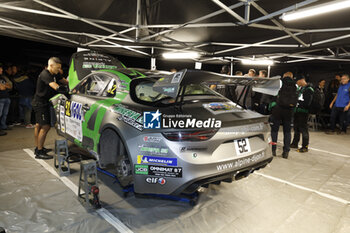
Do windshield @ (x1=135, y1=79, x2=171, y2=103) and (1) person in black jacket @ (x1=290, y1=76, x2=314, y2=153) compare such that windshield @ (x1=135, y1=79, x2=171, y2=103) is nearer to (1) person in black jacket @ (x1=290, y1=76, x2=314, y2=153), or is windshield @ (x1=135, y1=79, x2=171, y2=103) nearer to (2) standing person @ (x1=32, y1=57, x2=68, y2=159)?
(2) standing person @ (x1=32, y1=57, x2=68, y2=159)

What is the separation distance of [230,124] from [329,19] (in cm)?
459

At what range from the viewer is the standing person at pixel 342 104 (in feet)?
22.0

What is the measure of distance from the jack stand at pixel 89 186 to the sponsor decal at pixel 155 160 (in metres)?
0.64

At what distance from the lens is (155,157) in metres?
2.00

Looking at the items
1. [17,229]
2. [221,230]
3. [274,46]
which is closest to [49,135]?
[17,229]

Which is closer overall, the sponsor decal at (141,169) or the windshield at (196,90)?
the sponsor decal at (141,169)

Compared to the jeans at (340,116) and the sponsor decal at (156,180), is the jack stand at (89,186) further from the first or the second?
the jeans at (340,116)

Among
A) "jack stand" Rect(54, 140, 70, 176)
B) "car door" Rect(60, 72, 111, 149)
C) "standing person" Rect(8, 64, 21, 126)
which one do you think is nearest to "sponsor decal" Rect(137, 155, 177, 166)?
"car door" Rect(60, 72, 111, 149)

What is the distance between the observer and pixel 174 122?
193 centimetres

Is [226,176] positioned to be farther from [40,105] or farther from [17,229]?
[40,105]

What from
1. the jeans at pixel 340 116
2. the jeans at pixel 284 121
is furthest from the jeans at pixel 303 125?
the jeans at pixel 340 116

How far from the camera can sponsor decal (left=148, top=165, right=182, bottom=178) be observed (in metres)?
1.91

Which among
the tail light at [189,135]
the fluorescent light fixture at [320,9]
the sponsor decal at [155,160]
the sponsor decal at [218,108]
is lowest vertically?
the sponsor decal at [155,160]

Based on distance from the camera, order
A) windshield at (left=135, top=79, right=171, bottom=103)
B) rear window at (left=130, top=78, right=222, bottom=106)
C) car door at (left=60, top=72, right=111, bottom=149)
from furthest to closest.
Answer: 1. car door at (left=60, top=72, right=111, bottom=149)
2. windshield at (left=135, top=79, right=171, bottom=103)
3. rear window at (left=130, top=78, right=222, bottom=106)
